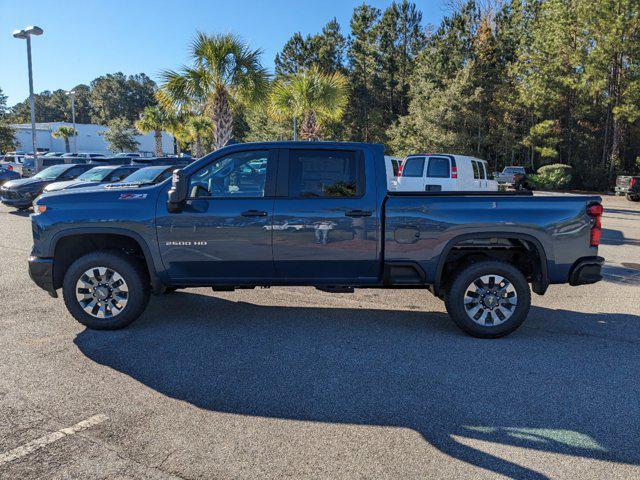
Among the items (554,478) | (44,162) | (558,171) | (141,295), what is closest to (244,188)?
(141,295)

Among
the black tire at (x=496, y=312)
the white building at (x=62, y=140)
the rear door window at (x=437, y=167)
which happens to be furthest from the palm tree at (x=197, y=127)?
the black tire at (x=496, y=312)

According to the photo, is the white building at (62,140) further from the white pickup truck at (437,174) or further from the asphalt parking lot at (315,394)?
the asphalt parking lot at (315,394)

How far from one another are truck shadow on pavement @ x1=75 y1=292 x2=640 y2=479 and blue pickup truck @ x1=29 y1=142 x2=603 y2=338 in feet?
1.64

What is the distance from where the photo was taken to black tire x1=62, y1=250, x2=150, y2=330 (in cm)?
507

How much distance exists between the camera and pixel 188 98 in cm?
1584

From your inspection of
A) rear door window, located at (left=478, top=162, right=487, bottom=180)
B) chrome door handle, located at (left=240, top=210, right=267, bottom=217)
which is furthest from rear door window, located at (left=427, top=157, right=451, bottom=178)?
chrome door handle, located at (left=240, top=210, right=267, bottom=217)

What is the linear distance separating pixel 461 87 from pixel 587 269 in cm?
2689

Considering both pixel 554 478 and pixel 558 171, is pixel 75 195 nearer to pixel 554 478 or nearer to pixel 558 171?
pixel 554 478

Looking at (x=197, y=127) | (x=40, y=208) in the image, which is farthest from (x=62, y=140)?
(x=40, y=208)

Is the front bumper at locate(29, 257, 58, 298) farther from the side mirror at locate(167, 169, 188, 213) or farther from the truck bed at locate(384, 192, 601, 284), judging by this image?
the truck bed at locate(384, 192, 601, 284)

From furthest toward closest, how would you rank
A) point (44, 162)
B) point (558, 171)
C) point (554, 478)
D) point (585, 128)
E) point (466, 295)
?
1. point (585, 128)
2. point (558, 171)
3. point (44, 162)
4. point (466, 295)
5. point (554, 478)

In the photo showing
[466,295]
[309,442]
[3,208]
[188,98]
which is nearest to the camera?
[309,442]

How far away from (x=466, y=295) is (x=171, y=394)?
9.78ft

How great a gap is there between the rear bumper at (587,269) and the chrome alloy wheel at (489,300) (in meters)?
0.69
